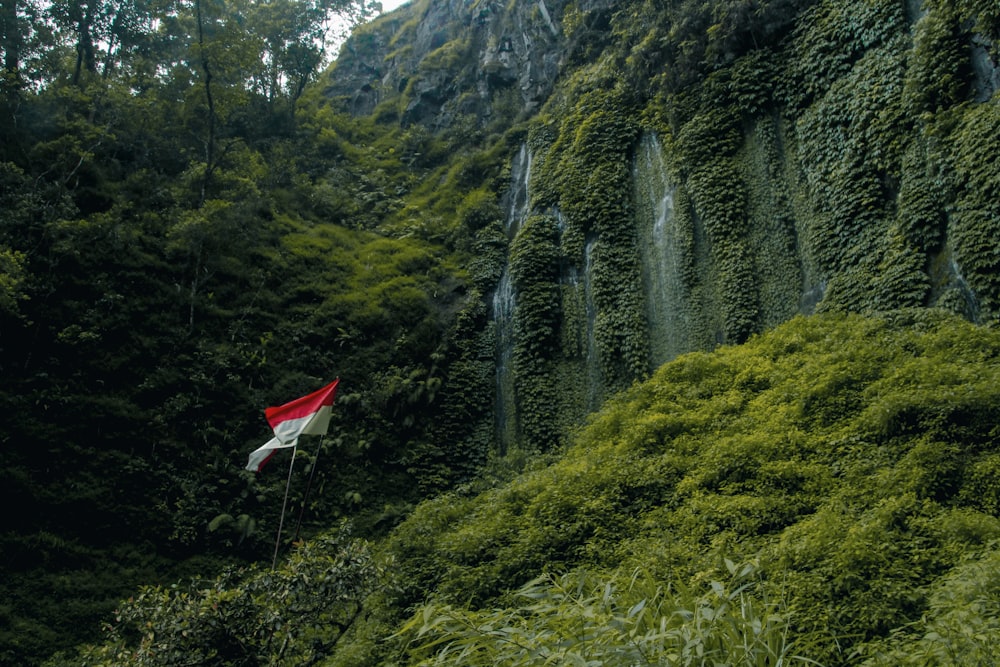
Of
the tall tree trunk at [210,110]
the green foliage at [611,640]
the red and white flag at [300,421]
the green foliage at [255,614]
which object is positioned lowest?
the green foliage at [255,614]

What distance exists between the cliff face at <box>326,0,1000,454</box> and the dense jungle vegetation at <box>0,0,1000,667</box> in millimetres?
76

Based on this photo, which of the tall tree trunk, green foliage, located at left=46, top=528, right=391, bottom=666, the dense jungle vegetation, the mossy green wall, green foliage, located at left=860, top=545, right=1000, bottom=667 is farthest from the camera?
the tall tree trunk

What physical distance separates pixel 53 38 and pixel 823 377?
23526 mm

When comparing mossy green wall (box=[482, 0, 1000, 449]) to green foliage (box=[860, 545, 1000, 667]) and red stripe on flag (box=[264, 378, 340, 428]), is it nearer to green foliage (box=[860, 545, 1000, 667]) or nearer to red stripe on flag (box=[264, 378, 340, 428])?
green foliage (box=[860, 545, 1000, 667])

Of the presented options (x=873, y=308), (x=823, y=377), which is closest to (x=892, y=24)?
(x=873, y=308)

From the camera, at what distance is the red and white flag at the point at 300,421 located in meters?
8.91

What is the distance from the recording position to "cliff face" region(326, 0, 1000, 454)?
35.8ft

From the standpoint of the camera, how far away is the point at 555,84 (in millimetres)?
22375

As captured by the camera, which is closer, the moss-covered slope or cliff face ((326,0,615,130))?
the moss-covered slope

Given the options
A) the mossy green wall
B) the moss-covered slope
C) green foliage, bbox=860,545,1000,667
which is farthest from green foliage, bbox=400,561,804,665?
the mossy green wall

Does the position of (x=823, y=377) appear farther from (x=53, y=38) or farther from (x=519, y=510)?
(x=53, y=38)

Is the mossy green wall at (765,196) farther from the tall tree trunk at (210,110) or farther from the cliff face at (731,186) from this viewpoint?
the tall tree trunk at (210,110)

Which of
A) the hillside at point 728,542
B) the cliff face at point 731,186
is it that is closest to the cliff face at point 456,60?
the cliff face at point 731,186

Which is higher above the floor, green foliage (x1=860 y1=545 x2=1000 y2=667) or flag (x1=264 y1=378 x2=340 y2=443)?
flag (x1=264 y1=378 x2=340 y2=443)
